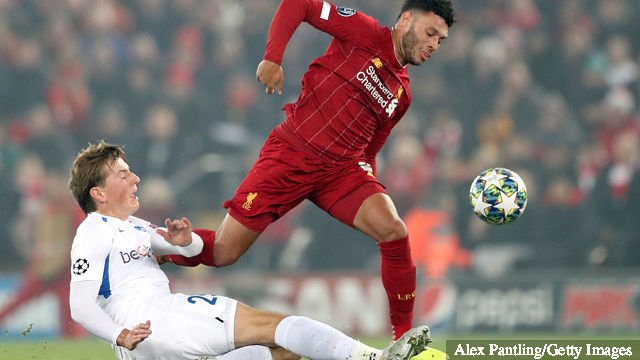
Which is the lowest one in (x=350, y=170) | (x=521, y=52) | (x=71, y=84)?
(x=350, y=170)

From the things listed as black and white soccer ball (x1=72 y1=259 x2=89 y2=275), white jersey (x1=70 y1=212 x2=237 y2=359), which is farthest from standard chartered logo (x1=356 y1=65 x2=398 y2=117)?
black and white soccer ball (x1=72 y1=259 x2=89 y2=275)

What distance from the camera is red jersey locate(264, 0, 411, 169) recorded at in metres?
6.02

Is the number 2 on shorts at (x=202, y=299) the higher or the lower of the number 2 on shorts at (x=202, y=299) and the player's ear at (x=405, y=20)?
the lower

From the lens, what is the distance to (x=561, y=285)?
10.7 meters

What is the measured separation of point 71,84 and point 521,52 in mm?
5886

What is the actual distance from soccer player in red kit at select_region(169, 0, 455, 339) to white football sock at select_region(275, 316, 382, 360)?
3.64 ft

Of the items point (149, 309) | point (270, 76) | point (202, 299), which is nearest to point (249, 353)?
point (202, 299)

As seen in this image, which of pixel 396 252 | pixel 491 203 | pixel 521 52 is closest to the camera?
pixel 396 252

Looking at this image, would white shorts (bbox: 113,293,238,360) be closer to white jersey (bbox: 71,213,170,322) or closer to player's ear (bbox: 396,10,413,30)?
white jersey (bbox: 71,213,170,322)

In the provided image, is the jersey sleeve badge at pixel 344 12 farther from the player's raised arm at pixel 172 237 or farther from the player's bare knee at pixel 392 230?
the player's raised arm at pixel 172 237

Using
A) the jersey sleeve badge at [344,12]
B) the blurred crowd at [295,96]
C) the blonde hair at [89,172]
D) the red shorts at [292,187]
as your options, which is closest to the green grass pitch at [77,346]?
the blurred crowd at [295,96]

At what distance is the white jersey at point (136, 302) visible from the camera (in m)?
4.68

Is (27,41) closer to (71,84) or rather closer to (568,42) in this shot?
(71,84)

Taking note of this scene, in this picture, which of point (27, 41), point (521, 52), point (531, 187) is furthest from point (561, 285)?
point (27, 41)
